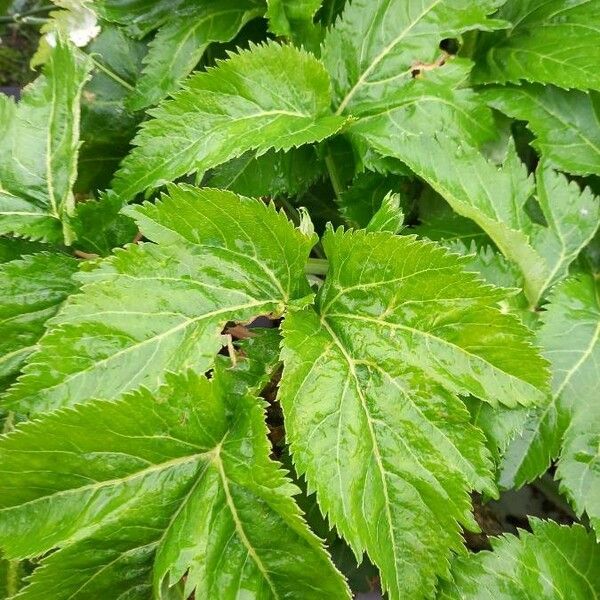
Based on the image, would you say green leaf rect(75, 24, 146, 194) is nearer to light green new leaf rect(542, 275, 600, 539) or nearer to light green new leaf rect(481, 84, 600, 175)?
light green new leaf rect(481, 84, 600, 175)

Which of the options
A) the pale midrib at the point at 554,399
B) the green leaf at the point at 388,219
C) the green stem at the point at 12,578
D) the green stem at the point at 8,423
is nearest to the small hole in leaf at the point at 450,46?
the green leaf at the point at 388,219

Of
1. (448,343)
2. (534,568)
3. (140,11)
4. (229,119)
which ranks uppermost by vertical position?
(140,11)

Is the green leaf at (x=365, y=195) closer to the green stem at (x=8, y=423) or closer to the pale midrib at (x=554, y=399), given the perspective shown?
the pale midrib at (x=554, y=399)

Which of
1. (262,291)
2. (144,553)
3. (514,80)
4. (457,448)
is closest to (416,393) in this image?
(457,448)

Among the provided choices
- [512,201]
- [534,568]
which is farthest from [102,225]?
[534,568]

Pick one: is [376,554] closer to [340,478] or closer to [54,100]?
[340,478]

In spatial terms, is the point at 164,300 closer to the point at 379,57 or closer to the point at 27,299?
the point at 27,299

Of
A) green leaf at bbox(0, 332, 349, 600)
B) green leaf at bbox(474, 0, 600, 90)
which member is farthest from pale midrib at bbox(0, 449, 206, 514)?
green leaf at bbox(474, 0, 600, 90)
